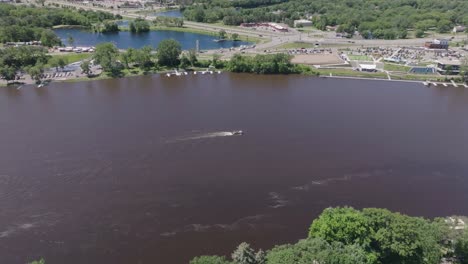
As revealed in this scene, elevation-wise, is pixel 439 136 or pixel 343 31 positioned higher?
pixel 343 31

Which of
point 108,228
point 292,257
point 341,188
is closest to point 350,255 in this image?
point 292,257

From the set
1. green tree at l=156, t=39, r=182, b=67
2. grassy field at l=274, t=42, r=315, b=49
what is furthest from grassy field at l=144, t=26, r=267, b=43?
green tree at l=156, t=39, r=182, b=67

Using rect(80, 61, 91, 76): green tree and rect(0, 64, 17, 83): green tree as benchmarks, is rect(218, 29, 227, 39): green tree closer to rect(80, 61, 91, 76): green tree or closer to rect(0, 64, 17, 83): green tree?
rect(80, 61, 91, 76): green tree

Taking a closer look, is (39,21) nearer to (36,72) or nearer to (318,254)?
(36,72)

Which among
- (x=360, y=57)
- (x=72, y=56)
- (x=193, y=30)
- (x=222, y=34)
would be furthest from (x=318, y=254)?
(x=193, y=30)

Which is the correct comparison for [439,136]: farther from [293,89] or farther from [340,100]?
[293,89]

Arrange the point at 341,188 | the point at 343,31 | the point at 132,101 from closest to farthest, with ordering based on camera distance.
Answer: the point at 341,188 < the point at 132,101 < the point at 343,31
